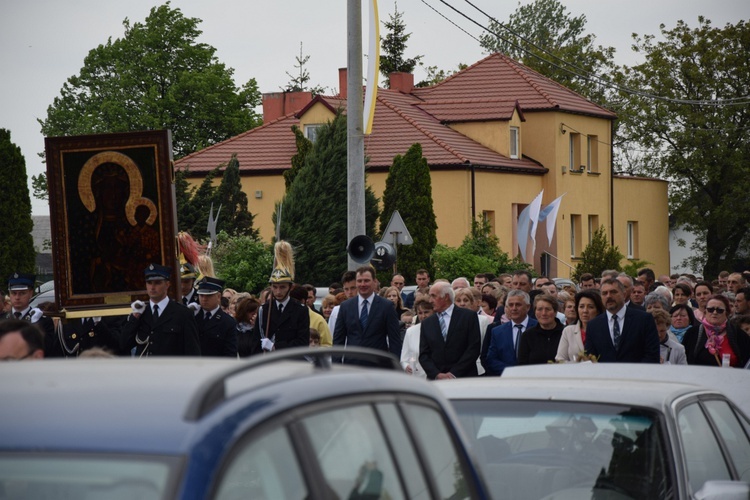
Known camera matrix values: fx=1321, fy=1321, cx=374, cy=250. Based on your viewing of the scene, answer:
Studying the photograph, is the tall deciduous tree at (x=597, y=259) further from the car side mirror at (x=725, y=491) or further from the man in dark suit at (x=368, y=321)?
the car side mirror at (x=725, y=491)

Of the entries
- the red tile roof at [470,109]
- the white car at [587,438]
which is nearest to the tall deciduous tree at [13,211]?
the red tile roof at [470,109]

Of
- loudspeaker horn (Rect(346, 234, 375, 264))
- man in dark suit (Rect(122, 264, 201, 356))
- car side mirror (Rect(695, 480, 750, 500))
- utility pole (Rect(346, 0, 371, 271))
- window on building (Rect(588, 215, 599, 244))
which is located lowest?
A: window on building (Rect(588, 215, 599, 244))

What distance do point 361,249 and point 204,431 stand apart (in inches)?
567

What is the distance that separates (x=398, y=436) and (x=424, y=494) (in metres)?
0.20

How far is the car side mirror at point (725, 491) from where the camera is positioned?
5.38 metres

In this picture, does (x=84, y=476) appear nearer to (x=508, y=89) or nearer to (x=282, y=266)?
(x=282, y=266)

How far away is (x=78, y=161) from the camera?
11820 mm

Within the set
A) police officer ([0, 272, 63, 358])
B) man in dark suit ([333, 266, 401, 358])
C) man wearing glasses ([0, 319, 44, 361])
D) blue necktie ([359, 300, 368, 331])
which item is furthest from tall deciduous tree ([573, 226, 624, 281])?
man wearing glasses ([0, 319, 44, 361])

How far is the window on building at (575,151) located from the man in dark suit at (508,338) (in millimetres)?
41067

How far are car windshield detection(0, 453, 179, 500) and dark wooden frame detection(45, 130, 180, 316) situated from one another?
8750mm

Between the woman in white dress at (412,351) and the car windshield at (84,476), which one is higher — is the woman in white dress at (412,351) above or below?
below

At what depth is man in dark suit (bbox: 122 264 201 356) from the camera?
10.8 m

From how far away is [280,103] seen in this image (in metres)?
57.6

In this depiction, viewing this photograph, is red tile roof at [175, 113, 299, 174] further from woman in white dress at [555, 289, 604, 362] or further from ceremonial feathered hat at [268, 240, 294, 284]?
woman in white dress at [555, 289, 604, 362]
